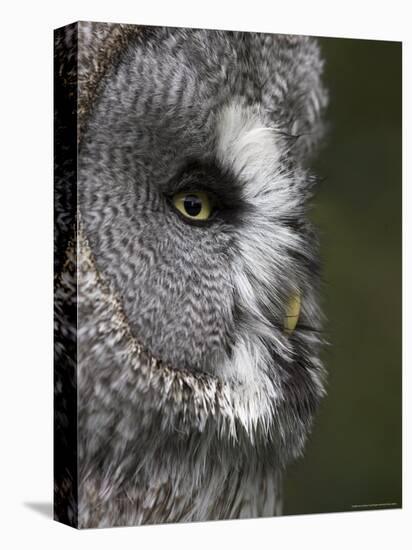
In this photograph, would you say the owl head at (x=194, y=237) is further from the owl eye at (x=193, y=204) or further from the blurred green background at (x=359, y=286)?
the blurred green background at (x=359, y=286)

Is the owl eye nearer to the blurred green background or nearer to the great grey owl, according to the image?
the great grey owl

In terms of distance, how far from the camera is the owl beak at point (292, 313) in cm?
394

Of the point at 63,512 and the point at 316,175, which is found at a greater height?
the point at 316,175

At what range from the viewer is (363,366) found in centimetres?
427

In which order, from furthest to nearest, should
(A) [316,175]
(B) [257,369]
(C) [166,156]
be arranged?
(A) [316,175] → (B) [257,369] → (C) [166,156]

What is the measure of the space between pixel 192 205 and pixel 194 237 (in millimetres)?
99

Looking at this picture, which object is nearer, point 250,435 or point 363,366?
point 250,435

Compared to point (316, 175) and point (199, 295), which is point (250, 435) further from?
point (316, 175)

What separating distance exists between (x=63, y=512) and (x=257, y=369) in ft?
2.52

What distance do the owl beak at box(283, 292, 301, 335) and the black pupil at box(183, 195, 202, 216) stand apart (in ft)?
1.63

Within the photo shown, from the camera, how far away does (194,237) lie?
364 centimetres

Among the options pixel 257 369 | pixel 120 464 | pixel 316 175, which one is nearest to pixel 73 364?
pixel 120 464

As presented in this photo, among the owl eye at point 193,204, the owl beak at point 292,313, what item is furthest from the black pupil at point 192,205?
the owl beak at point 292,313

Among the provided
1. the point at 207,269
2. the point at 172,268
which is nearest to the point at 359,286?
the point at 207,269
